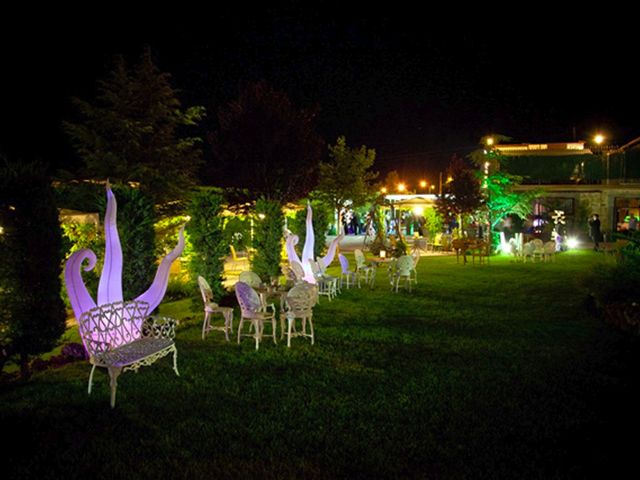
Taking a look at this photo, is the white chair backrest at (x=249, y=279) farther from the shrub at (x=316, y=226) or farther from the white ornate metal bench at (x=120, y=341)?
the shrub at (x=316, y=226)

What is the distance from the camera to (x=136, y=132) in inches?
609

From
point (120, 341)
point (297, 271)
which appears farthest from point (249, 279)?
point (120, 341)

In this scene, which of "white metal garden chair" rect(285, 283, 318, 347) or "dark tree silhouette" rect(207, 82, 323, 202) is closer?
"white metal garden chair" rect(285, 283, 318, 347)

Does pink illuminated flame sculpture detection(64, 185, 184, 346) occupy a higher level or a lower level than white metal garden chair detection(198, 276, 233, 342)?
higher

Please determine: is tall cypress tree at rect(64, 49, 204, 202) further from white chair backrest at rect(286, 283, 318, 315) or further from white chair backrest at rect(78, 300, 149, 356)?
white chair backrest at rect(78, 300, 149, 356)

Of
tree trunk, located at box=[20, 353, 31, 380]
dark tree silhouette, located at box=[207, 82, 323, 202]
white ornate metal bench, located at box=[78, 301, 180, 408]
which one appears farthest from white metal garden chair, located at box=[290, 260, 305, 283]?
dark tree silhouette, located at box=[207, 82, 323, 202]

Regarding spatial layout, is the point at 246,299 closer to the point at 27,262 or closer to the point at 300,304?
the point at 300,304

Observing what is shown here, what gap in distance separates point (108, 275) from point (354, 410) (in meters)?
3.68

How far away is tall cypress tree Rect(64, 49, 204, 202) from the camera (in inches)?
590

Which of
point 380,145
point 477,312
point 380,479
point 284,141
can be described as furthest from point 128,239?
point 380,145

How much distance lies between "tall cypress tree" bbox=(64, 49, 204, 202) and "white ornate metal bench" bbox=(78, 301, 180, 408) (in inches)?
374

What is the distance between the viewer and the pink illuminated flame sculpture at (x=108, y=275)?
5.69 meters

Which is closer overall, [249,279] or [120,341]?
[120,341]

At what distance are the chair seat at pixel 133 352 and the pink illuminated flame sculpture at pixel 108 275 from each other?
2.29ft
